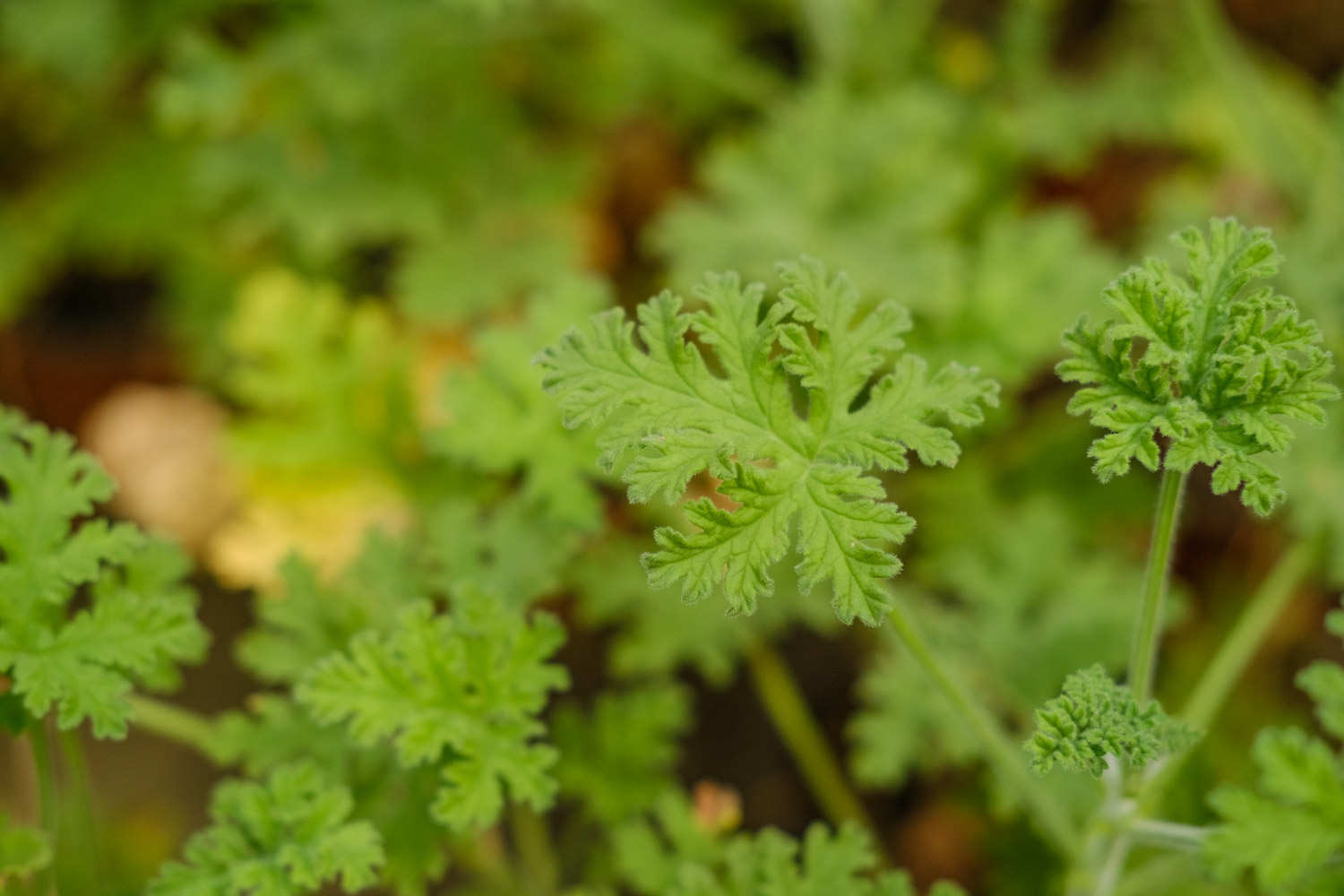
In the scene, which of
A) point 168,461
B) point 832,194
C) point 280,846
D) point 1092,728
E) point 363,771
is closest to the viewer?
point 1092,728

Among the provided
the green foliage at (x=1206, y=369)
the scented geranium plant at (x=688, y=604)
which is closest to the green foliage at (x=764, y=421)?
the scented geranium plant at (x=688, y=604)

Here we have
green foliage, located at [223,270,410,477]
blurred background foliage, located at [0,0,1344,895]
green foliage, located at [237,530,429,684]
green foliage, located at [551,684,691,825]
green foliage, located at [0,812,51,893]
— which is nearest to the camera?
green foliage, located at [0,812,51,893]

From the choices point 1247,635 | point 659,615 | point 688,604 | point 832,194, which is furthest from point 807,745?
point 832,194

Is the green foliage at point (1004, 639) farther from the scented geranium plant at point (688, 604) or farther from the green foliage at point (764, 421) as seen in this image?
the green foliage at point (764, 421)

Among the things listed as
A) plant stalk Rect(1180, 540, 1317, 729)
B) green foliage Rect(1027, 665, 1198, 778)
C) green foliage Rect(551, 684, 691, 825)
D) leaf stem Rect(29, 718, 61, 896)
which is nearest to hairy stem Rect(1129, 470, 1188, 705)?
green foliage Rect(1027, 665, 1198, 778)

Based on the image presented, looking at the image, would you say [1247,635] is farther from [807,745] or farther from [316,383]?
[316,383]

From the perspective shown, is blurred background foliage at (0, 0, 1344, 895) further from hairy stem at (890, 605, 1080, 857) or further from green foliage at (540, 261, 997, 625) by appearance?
green foliage at (540, 261, 997, 625)
